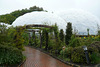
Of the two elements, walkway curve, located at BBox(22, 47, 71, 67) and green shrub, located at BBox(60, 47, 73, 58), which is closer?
walkway curve, located at BBox(22, 47, 71, 67)

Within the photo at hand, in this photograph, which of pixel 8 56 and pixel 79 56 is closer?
pixel 8 56

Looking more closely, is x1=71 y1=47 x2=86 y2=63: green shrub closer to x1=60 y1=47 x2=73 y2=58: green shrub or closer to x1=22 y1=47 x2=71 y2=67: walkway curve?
x1=60 y1=47 x2=73 y2=58: green shrub

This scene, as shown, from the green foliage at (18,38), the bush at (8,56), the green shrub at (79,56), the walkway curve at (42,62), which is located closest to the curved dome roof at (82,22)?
the walkway curve at (42,62)

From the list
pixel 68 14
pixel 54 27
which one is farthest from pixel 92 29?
pixel 54 27

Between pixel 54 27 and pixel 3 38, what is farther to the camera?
pixel 54 27

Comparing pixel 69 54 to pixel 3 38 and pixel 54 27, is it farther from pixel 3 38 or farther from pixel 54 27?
pixel 3 38

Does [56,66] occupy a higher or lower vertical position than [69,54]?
lower

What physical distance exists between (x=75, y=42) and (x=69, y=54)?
2.02 metres

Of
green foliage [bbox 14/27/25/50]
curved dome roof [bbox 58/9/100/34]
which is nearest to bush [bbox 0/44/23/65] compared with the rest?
green foliage [bbox 14/27/25/50]

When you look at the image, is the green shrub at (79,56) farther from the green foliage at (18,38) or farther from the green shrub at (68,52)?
the green foliage at (18,38)

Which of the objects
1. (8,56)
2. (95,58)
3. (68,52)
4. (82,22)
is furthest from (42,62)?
(82,22)

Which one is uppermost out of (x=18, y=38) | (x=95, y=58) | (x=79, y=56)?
(x=18, y=38)

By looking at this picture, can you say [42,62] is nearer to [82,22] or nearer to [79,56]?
[79,56]

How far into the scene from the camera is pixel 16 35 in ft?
28.1
